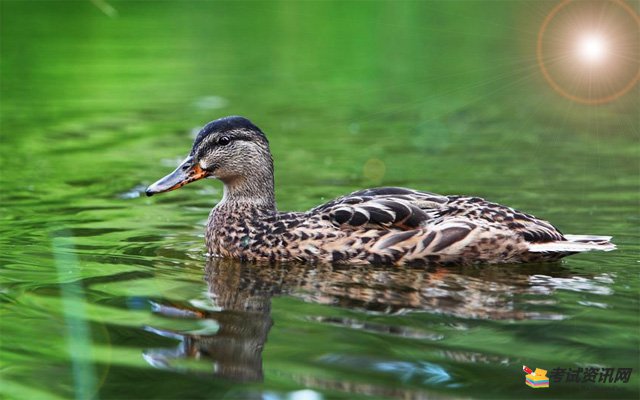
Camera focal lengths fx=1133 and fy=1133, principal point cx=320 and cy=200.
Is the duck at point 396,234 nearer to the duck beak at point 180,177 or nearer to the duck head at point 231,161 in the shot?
the duck beak at point 180,177

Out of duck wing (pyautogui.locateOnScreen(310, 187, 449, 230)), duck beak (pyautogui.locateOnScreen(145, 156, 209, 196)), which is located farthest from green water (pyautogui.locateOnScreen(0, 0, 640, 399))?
duck beak (pyautogui.locateOnScreen(145, 156, 209, 196))

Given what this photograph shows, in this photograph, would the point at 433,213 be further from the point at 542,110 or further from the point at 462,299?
the point at 542,110

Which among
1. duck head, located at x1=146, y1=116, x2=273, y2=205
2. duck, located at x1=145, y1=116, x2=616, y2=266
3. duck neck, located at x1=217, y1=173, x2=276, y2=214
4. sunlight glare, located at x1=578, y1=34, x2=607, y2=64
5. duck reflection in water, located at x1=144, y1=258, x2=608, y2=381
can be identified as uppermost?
sunlight glare, located at x1=578, y1=34, x2=607, y2=64

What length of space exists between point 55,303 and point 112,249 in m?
1.63

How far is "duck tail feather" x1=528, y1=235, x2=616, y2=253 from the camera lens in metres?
7.95

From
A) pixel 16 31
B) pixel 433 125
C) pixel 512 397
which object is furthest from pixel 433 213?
pixel 16 31

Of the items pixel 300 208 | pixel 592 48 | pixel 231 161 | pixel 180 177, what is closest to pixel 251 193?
pixel 231 161

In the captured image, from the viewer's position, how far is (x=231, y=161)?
9062mm

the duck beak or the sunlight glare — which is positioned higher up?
the sunlight glare

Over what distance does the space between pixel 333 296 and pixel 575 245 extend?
6.07 feet

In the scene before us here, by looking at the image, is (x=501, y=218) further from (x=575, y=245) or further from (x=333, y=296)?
(x=333, y=296)

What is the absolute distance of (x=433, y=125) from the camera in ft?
49.1

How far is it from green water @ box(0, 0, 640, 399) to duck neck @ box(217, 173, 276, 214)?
467 mm

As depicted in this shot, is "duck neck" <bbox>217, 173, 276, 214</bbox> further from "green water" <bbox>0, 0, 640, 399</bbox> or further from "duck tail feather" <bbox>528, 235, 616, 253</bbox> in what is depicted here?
"duck tail feather" <bbox>528, 235, 616, 253</bbox>
